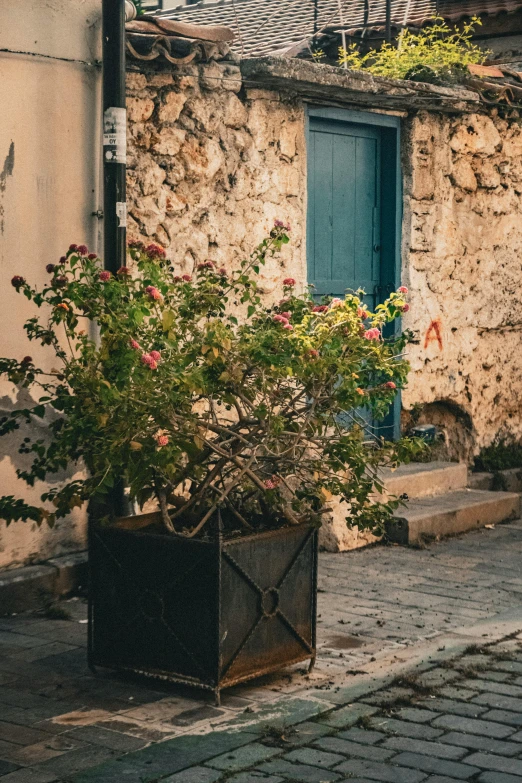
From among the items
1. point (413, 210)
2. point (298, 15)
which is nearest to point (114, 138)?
point (413, 210)

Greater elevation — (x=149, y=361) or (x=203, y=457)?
(x=149, y=361)

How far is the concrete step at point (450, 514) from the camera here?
7867 mm

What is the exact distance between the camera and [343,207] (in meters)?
8.66

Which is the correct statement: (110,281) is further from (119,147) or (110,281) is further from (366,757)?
(366,757)

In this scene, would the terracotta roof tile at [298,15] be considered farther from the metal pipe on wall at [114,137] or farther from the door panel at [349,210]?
the metal pipe on wall at [114,137]

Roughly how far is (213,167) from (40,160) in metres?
1.32

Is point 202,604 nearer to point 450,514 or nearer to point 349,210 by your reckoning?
point 450,514

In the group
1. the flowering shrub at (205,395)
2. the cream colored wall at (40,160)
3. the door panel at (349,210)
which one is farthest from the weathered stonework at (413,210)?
the flowering shrub at (205,395)

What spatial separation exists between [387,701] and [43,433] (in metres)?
2.52

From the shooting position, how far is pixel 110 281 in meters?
4.97

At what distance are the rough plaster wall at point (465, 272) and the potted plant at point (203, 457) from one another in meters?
3.77

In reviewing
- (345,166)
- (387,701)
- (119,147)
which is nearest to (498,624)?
(387,701)

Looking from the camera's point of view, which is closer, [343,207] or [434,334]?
[343,207]

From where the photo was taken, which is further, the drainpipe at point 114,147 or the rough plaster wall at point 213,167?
the rough plaster wall at point 213,167
